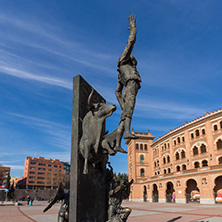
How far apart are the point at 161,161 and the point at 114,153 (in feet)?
153

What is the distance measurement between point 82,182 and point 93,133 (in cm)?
75

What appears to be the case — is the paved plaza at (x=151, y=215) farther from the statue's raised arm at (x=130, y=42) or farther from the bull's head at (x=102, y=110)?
the statue's raised arm at (x=130, y=42)

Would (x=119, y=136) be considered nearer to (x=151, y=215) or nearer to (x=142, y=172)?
(x=151, y=215)

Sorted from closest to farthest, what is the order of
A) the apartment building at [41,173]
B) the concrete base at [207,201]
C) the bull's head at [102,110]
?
the bull's head at [102,110] < the concrete base at [207,201] < the apartment building at [41,173]

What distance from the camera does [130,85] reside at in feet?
10.7

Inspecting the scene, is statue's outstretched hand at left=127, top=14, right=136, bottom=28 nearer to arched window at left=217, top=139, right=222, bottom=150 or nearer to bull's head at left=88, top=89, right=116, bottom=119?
bull's head at left=88, top=89, right=116, bottom=119

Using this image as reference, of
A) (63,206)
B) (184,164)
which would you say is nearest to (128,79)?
(63,206)

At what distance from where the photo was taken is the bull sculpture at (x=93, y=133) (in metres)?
3.05

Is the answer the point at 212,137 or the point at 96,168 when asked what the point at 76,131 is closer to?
the point at 96,168

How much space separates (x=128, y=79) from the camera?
331 cm

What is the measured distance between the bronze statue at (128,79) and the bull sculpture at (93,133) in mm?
252

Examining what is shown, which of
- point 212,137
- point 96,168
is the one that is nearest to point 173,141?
point 212,137

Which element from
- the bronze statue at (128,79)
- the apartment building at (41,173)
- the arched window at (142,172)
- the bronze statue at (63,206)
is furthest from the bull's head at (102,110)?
the apartment building at (41,173)

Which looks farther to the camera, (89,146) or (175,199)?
(175,199)
